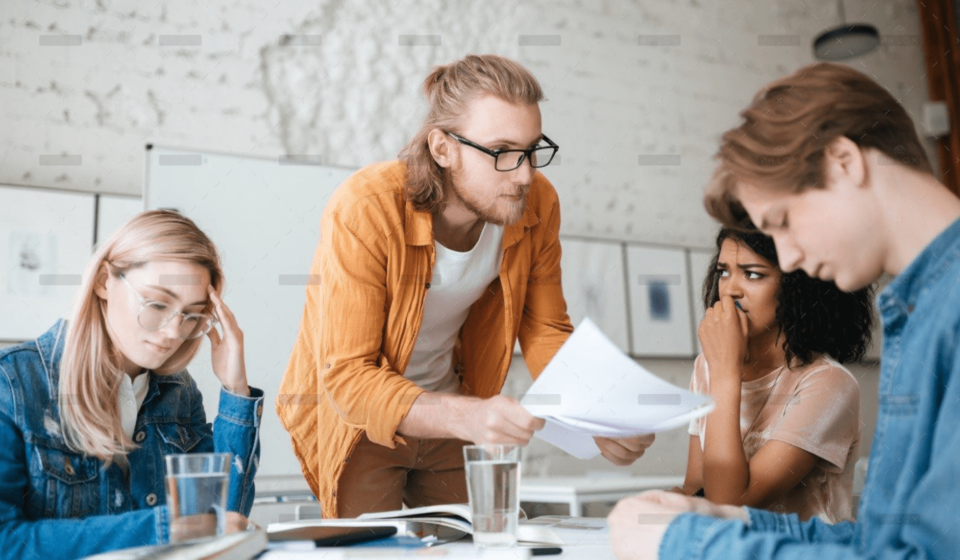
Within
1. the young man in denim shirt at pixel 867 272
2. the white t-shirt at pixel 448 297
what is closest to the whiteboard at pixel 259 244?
the white t-shirt at pixel 448 297

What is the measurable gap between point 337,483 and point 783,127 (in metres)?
1.00

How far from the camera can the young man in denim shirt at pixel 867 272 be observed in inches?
22.7

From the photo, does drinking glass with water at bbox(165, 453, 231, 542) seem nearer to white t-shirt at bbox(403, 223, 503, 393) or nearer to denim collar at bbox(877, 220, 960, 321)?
denim collar at bbox(877, 220, 960, 321)

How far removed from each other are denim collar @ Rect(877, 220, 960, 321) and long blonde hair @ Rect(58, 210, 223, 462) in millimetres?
893

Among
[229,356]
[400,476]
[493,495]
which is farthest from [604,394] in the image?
[400,476]

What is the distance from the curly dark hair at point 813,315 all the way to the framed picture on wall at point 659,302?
5.49 ft

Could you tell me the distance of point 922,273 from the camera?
651mm

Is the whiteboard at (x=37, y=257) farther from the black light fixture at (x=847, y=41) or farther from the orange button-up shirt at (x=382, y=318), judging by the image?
the black light fixture at (x=847, y=41)

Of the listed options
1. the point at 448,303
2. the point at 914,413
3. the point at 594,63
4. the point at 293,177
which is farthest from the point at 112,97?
the point at 914,413

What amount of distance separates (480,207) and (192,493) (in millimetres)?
823

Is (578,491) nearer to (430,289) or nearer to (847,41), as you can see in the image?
(430,289)

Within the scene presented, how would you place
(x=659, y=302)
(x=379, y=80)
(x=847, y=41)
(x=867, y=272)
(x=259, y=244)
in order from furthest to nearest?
(x=659, y=302)
(x=847, y=41)
(x=379, y=80)
(x=259, y=244)
(x=867, y=272)

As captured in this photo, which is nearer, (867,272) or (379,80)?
(867,272)

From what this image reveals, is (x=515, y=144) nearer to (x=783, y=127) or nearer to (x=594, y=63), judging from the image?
(x=783, y=127)
